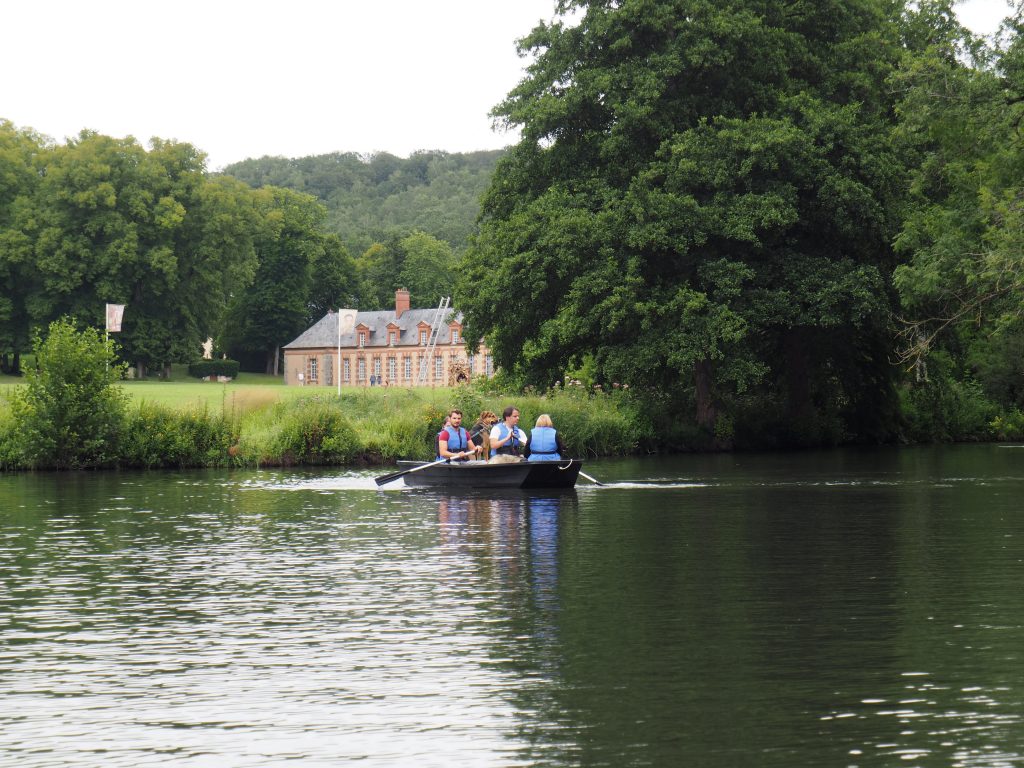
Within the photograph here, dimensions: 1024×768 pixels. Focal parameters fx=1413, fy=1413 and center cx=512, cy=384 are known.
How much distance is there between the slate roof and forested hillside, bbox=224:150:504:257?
52.9 ft

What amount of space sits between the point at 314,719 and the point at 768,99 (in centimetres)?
3766

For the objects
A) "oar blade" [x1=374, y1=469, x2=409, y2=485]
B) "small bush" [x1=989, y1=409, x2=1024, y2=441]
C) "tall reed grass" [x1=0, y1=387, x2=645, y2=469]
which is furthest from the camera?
"small bush" [x1=989, y1=409, x2=1024, y2=441]

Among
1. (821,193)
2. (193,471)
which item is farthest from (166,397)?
(821,193)

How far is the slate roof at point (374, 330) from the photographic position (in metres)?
115

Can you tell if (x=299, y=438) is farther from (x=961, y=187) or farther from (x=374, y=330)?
(x=374, y=330)

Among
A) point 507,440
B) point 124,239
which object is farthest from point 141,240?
point 507,440

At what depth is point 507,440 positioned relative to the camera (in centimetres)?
2825

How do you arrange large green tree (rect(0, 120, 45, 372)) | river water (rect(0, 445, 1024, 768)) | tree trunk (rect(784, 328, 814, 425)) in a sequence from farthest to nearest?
large green tree (rect(0, 120, 45, 372)) < tree trunk (rect(784, 328, 814, 425)) < river water (rect(0, 445, 1024, 768))

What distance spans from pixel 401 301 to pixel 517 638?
111207mm

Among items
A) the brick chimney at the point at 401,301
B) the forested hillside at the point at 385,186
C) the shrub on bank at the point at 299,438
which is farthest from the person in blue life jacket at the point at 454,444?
the forested hillside at the point at 385,186

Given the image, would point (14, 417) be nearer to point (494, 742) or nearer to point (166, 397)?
point (166, 397)

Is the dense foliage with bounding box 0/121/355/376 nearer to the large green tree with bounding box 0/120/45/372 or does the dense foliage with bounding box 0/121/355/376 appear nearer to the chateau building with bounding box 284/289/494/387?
the large green tree with bounding box 0/120/45/372

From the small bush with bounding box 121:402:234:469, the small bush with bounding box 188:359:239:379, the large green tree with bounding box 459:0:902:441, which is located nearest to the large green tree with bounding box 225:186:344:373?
the small bush with bounding box 188:359:239:379

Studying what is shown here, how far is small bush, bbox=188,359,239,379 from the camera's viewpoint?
335 feet
